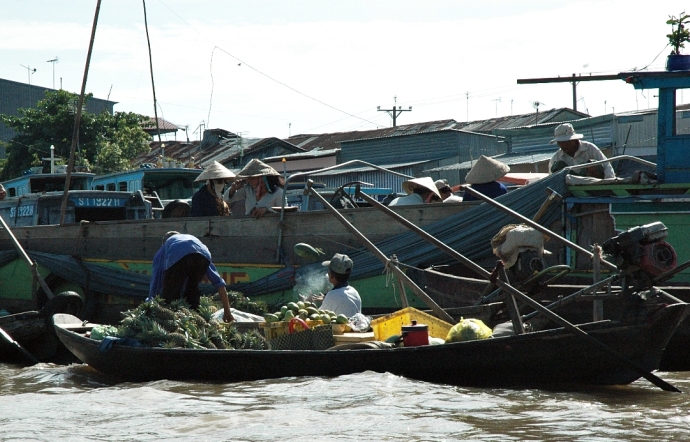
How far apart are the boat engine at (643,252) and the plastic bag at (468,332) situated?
1248 millimetres

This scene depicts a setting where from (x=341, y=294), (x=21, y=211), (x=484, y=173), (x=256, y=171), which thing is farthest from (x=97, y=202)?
(x=341, y=294)

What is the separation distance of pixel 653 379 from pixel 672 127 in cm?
303

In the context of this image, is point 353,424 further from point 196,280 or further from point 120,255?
point 120,255

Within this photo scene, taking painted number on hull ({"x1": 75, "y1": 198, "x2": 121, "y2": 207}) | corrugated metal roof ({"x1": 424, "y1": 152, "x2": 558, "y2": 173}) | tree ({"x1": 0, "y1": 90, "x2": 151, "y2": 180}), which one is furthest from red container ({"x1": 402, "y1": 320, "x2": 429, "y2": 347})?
tree ({"x1": 0, "y1": 90, "x2": 151, "y2": 180})

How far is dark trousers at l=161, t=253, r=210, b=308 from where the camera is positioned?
7.78 meters

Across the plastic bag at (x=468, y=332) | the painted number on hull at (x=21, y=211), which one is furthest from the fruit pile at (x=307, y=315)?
the painted number on hull at (x=21, y=211)

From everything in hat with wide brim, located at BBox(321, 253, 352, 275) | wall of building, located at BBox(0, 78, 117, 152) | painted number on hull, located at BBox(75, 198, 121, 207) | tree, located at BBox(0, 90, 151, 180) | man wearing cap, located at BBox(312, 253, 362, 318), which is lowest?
man wearing cap, located at BBox(312, 253, 362, 318)

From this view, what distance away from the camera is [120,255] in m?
12.3

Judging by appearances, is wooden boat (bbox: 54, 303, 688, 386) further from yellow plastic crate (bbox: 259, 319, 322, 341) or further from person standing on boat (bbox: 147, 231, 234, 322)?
person standing on boat (bbox: 147, 231, 234, 322)

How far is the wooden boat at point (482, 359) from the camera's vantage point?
640cm

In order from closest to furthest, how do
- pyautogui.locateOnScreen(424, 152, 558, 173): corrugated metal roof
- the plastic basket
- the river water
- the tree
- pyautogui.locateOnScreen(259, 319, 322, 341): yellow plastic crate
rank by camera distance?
the river water → the plastic basket → pyautogui.locateOnScreen(259, 319, 322, 341): yellow plastic crate → pyautogui.locateOnScreen(424, 152, 558, 173): corrugated metal roof → the tree

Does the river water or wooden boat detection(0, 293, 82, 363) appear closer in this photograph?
the river water

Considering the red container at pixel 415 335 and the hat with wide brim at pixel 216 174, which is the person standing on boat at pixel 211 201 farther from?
the red container at pixel 415 335

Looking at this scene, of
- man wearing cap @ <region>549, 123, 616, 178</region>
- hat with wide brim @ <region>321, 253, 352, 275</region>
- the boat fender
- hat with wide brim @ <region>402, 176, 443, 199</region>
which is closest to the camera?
hat with wide brim @ <region>321, 253, 352, 275</region>
